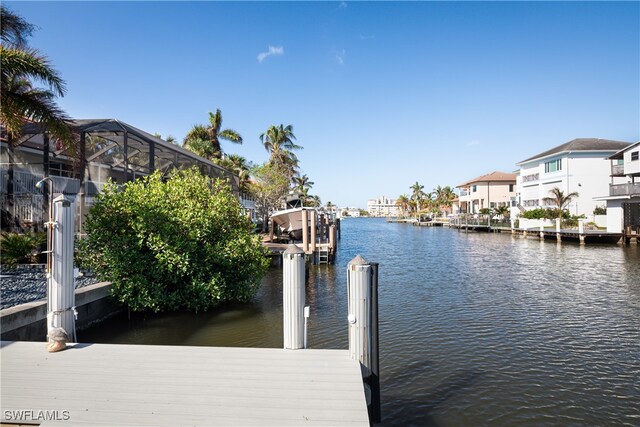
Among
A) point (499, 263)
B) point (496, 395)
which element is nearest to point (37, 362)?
point (496, 395)

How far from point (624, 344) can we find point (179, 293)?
37.0ft

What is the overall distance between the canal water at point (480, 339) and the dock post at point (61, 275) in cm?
304

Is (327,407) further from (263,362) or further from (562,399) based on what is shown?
(562,399)

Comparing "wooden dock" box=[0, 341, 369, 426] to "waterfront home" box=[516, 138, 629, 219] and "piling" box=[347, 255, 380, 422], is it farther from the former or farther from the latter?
"waterfront home" box=[516, 138, 629, 219]

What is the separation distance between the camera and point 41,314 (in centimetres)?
730

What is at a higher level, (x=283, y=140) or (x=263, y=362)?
(x=283, y=140)

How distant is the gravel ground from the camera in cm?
845

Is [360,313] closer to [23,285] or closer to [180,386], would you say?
[180,386]

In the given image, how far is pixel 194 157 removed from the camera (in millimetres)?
23844

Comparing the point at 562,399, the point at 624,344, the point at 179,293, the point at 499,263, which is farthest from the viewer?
the point at 499,263

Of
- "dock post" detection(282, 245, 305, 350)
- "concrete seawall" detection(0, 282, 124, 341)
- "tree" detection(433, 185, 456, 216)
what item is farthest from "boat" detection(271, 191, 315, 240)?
"tree" detection(433, 185, 456, 216)

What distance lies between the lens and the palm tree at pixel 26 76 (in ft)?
37.5

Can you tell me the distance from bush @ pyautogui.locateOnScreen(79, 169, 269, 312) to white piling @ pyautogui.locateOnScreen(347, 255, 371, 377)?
A: 240 inches

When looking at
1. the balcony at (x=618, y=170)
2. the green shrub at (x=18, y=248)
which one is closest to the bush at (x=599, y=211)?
the balcony at (x=618, y=170)
